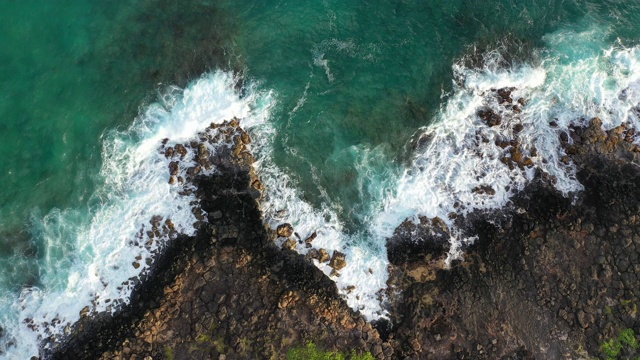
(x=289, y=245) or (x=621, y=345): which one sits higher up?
(x=289, y=245)

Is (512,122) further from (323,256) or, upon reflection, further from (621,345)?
(323,256)

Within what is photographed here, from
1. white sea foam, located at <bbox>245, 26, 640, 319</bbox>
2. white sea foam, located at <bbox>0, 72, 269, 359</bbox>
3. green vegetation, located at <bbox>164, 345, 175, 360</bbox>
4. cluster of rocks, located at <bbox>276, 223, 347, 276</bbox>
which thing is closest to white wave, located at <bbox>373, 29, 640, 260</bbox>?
white sea foam, located at <bbox>245, 26, 640, 319</bbox>

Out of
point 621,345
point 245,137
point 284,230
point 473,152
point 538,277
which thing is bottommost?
point 621,345

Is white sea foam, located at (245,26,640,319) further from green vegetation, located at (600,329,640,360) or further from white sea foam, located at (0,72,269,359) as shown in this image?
green vegetation, located at (600,329,640,360)

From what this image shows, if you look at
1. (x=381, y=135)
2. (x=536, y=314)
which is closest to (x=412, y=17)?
(x=381, y=135)

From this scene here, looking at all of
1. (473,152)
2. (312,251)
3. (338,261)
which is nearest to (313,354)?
(338,261)
